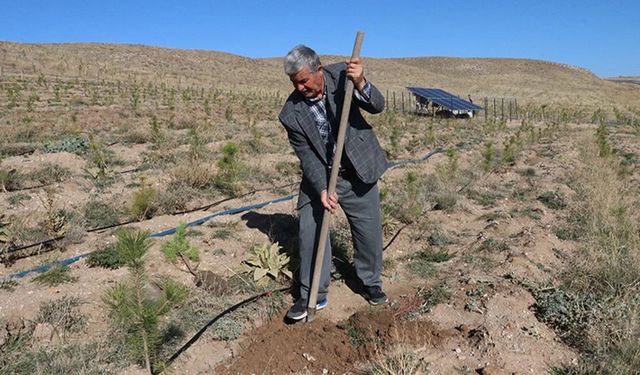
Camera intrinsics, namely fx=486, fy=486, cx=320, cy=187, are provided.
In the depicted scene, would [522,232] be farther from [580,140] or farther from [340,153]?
[580,140]

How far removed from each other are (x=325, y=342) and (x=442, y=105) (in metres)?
17.4

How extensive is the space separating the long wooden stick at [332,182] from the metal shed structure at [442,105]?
641 inches

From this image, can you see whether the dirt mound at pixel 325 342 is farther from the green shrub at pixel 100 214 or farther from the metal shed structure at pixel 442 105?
the metal shed structure at pixel 442 105

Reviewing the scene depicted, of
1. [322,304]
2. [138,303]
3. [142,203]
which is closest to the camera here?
[138,303]

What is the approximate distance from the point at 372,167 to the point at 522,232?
7.15 ft

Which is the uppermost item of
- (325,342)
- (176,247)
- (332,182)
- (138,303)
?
(332,182)

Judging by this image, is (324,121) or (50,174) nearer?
(324,121)

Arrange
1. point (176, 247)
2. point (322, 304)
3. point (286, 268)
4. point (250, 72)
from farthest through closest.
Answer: point (250, 72), point (286, 268), point (176, 247), point (322, 304)

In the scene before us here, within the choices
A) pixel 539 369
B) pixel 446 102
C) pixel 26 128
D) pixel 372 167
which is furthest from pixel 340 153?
pixel 446 102

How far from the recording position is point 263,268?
11.5ft

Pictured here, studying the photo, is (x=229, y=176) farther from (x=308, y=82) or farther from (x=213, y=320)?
(x=308, y=82)

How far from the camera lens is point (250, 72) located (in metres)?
45.0

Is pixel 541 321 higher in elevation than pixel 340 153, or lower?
lower

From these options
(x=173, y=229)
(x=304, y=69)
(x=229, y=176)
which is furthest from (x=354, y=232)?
(x=229, y=176)
